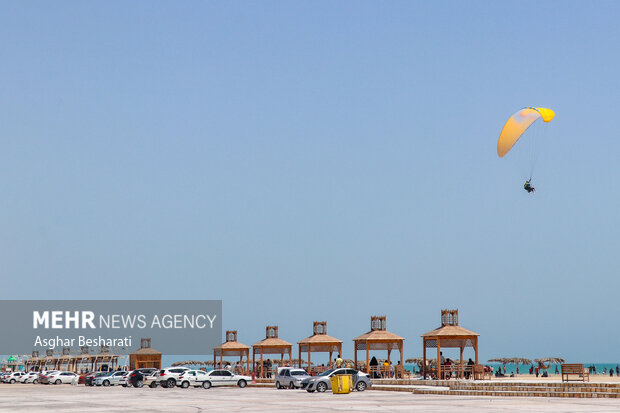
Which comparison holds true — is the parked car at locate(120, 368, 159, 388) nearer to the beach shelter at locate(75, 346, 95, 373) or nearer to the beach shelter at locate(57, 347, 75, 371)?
the beach shelter at locate(75, 346, 95, 373)

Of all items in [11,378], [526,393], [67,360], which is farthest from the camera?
[67,360]

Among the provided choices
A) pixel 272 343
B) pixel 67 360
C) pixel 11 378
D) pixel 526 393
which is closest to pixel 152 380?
pixel 272 343

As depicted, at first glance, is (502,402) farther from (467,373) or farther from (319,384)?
(467,373)

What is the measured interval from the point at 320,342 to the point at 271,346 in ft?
16.2

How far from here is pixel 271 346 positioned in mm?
56062

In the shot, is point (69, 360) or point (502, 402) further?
point (69, 360)

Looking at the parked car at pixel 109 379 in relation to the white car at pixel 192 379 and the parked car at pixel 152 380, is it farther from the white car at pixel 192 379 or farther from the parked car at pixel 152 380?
the white car at pixel 192 379

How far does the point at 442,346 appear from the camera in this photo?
1793 inches

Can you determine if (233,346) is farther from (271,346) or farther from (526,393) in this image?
(526,393)

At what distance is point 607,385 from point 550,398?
96.8 inches

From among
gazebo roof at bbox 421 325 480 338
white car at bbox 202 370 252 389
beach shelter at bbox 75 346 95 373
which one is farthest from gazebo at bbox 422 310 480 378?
beach shelter at bbox 75 346 95 373

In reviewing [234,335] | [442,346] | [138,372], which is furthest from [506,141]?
[234,335]

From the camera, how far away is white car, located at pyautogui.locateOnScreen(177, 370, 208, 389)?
146ft

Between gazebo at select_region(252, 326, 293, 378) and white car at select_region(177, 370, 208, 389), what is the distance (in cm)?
1124
